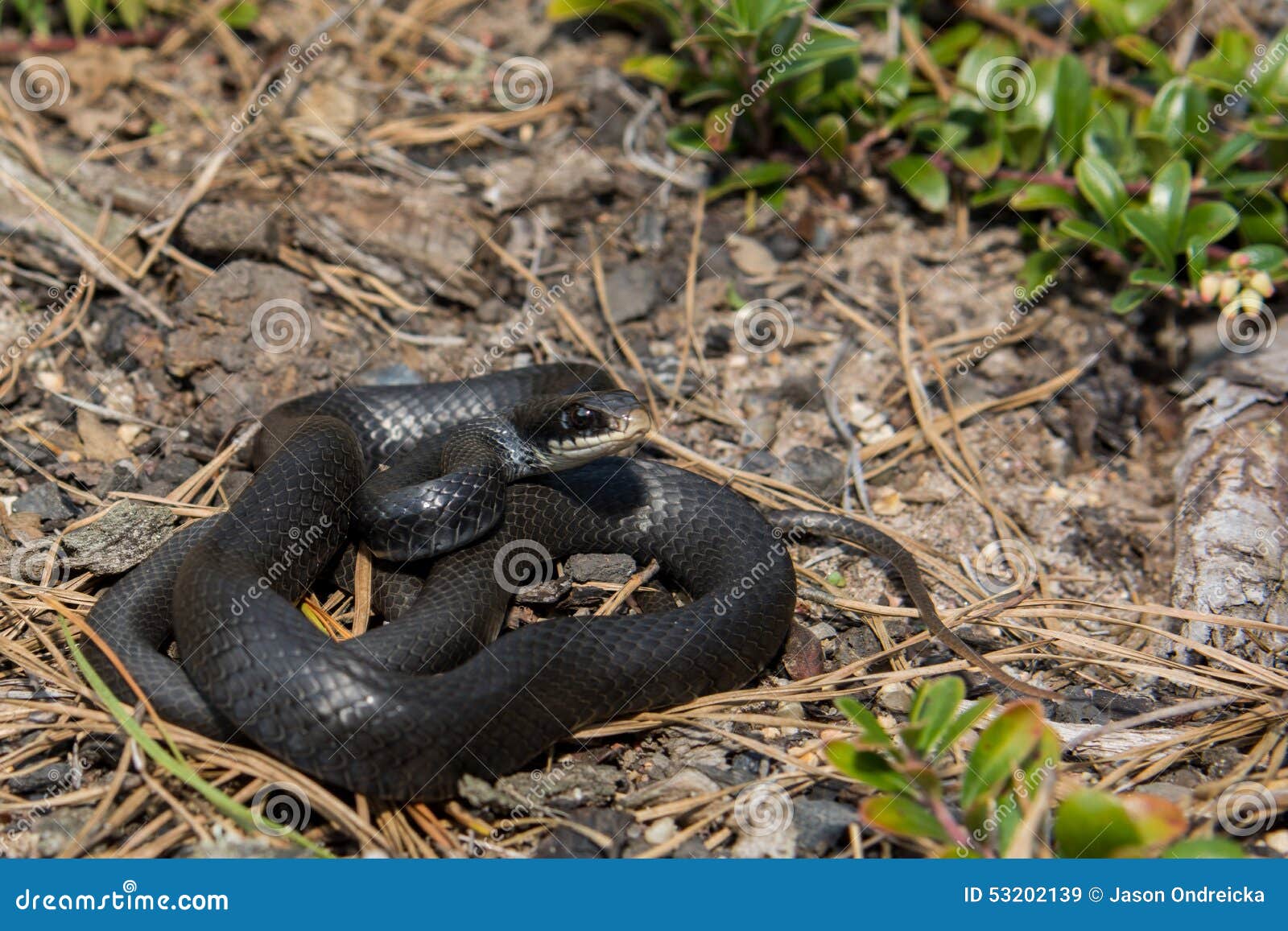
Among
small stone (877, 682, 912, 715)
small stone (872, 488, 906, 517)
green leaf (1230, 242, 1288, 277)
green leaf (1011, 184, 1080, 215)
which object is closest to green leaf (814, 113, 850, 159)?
green leaf (1011, 184, 1080, 215)

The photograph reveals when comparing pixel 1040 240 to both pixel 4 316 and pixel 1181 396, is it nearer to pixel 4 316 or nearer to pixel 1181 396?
pixel 1181 396

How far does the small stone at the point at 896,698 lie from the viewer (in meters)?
6.17

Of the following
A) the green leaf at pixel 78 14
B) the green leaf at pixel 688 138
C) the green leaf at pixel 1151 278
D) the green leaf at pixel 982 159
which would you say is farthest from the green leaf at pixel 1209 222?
the green leaf at pixel 78 14

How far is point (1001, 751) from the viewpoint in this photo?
4.51m

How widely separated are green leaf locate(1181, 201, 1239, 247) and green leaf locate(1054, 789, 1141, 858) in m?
5.65

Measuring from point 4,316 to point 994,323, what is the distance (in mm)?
7989

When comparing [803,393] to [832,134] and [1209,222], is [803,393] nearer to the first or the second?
[832,134]

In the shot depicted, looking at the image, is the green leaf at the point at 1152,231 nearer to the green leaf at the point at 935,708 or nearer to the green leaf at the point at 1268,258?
the green leaf at the point at 1268,258

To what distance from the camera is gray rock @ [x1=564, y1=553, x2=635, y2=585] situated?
6.82 metres

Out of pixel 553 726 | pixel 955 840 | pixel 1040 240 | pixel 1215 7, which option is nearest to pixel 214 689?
pixel 553 726

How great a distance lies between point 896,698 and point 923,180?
205 inches

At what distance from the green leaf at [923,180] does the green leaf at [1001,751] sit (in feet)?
19.6

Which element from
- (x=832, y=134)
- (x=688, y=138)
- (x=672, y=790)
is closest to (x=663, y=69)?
(x=688, y=138)

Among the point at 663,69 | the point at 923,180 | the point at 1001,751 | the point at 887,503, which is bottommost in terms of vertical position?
the point at 1001,751
